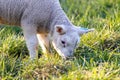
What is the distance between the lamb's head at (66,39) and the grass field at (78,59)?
127 mm

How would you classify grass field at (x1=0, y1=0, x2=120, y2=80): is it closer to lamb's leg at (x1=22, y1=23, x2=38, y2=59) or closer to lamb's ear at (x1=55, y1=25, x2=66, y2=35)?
lamb's leg at (x1=22, y1=23, x2=38, y2=59)

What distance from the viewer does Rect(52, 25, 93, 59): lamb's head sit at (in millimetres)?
6863

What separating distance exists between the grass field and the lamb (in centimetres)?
20

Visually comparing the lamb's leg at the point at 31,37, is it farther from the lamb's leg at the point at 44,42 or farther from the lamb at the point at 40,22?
the lamb's leg at the point at 44,42

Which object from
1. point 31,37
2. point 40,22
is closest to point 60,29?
point 40,22

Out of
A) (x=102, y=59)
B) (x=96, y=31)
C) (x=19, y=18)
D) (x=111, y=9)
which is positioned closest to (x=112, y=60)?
(x=102, y=59)

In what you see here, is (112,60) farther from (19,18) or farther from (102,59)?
(19,18)

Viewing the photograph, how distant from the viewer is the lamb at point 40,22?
692 cm

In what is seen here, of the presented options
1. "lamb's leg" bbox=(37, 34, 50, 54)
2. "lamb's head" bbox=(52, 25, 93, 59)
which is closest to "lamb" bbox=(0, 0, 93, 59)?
"lamb's head" bbox=(52, 25, 93, 59)

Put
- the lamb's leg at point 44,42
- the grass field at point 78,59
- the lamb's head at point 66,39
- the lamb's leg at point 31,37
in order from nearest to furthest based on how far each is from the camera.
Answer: the grass field at point 78,59 < the lamb's head at point 66,39 < the lamb's leg at point 31,37 < the lamb's leg at point 44,42

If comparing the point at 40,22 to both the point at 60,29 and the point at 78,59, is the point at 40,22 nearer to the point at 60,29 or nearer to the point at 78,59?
the point at 60,29

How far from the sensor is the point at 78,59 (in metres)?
7.10

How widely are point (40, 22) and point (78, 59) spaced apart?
0.80 m

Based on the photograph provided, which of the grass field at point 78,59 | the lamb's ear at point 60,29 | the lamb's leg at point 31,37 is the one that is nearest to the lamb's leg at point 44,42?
the grass field at point 78,59
